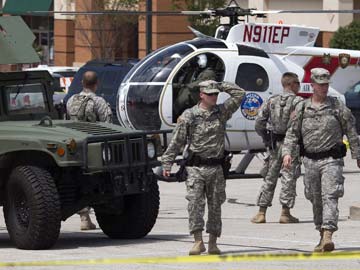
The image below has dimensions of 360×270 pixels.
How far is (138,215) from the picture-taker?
13.9 metres

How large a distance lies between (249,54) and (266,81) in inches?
22.9

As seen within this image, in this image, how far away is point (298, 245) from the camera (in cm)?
1326

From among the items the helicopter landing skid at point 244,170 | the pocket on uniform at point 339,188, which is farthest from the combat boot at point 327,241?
the helicopter landing skid at point 244,170

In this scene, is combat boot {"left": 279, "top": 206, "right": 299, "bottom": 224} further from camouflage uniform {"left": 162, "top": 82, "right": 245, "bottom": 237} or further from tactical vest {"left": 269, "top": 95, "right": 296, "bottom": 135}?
camouflage uniform {"left": 162, "top": 82, "right": 245, "bottom": 237}

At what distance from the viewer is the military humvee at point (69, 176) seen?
12.8m

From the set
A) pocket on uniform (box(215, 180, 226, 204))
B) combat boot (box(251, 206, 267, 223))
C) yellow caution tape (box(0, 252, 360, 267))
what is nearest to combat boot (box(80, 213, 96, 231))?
combat boot (box(251, 206, 267, 223))

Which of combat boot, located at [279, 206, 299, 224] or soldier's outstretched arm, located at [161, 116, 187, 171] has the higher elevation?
soldier's outstretched arm, located at [161, 116, 187, 171]

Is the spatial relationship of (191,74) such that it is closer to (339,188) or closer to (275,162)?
(275,162)

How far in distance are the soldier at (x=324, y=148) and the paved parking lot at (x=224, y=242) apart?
542 mm

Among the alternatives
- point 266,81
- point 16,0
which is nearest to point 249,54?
point 266,81

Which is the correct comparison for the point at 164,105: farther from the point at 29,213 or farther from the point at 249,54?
the point at 29,213

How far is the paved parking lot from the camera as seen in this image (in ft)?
38.1

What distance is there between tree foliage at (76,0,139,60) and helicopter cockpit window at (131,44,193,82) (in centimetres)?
2245

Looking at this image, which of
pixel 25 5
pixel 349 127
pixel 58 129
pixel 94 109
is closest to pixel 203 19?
pixel 25 5
